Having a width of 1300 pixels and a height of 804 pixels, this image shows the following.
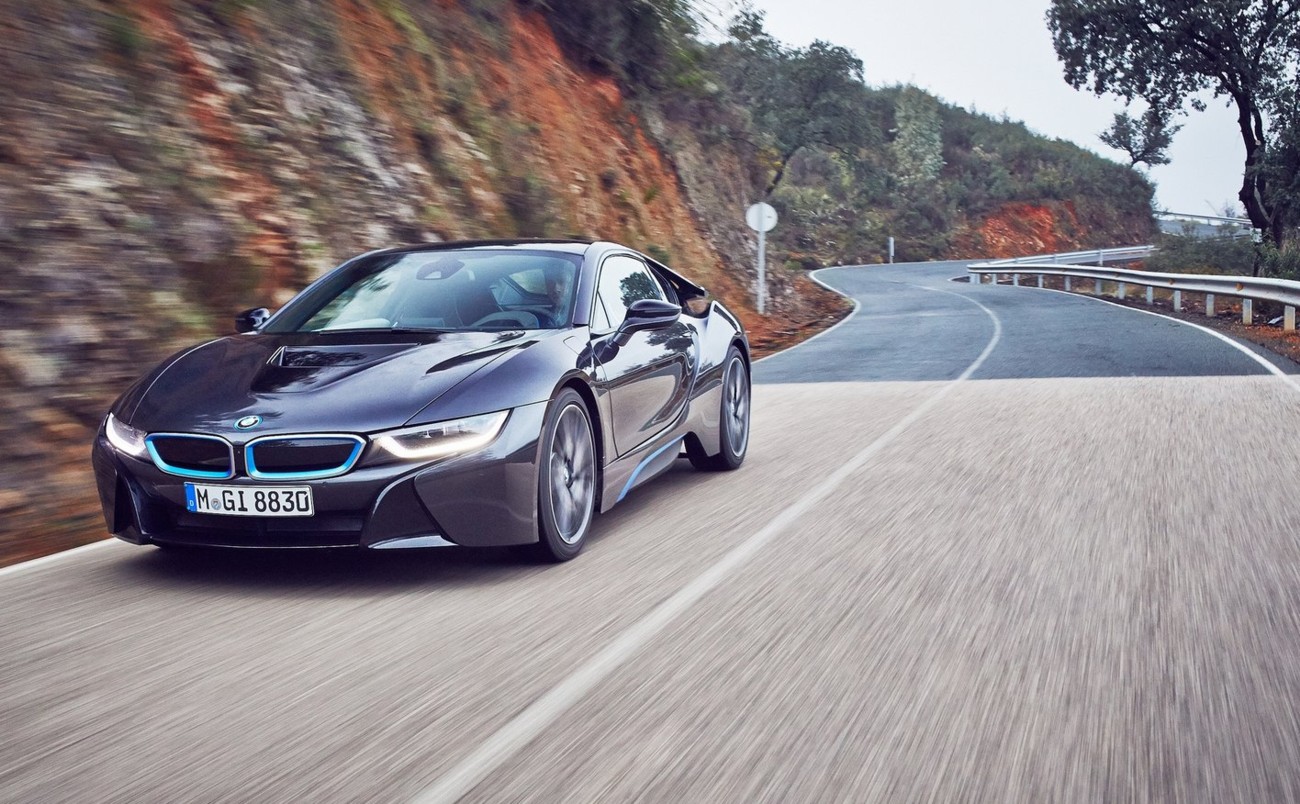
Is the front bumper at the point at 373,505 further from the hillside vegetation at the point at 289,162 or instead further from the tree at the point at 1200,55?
the tree at the point at 1200,55

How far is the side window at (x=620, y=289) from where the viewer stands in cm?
659

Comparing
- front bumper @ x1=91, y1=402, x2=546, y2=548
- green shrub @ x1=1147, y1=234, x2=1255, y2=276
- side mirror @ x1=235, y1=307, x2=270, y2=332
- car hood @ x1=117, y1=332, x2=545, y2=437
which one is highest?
side mirror @ x1=235, y1=307, x2=270, y2=332

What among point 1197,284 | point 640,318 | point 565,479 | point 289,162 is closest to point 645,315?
point 640,318

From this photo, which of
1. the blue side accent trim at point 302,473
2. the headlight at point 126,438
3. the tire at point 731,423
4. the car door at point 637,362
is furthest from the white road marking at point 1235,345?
the headlight at point 126,438

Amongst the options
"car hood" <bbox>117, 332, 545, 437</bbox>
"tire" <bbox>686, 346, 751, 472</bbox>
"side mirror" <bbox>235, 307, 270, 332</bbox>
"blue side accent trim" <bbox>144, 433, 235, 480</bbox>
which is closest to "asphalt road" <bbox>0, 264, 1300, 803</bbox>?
"tire" <bbox>686, 346, 751, 472</bbox>

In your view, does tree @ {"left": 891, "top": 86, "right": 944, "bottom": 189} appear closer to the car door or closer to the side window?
the side window

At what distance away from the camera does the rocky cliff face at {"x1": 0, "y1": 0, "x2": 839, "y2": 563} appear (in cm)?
868

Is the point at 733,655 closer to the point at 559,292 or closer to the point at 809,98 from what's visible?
the point at 559,292

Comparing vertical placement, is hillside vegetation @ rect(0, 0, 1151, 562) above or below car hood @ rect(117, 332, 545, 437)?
above

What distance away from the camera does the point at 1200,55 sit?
38.6m

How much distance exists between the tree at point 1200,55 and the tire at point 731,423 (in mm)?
32670

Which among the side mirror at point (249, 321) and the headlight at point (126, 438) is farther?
the side mirror at point (249, 321)

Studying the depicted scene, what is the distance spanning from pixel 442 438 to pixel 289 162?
9.45m

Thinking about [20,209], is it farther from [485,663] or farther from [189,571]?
[485,663]
